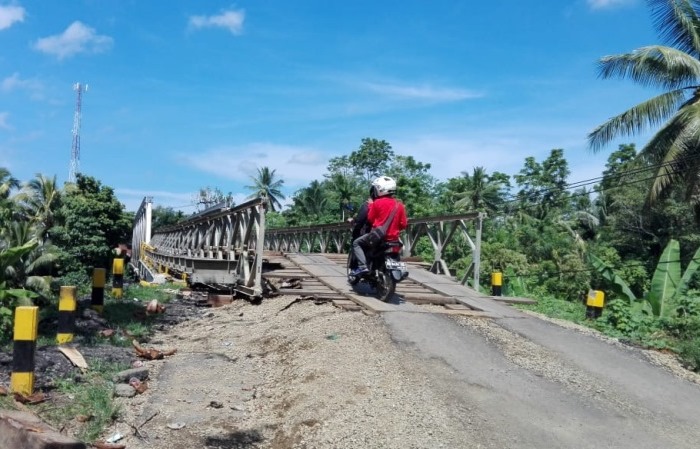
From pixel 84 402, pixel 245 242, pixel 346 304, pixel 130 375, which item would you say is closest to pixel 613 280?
pixel 346 304

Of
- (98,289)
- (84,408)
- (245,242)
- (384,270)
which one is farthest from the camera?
(245,242)

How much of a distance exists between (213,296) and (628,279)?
62.2 feet

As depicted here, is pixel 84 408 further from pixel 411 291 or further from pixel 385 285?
pixel 411 291

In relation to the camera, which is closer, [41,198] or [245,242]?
[245,242]

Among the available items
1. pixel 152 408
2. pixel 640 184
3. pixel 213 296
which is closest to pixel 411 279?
pixel 213 296

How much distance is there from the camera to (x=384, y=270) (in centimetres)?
895

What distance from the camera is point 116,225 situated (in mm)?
33094

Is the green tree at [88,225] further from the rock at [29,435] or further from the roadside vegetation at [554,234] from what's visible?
the rock at [29,435]

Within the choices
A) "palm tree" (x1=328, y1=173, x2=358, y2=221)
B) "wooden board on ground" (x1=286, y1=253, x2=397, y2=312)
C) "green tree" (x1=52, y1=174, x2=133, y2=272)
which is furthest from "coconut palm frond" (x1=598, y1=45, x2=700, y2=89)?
"palm tree" (x1=328, y1=173, x2=358, y2=221)

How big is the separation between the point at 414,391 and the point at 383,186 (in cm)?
461

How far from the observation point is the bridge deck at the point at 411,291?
848cm

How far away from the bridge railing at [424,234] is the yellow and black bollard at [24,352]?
321 inches

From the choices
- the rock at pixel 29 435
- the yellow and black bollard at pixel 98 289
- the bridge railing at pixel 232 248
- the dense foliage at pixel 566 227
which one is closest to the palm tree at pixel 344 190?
the dense foliage at pixel 566 227

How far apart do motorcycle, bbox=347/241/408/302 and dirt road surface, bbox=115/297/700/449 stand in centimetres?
95
